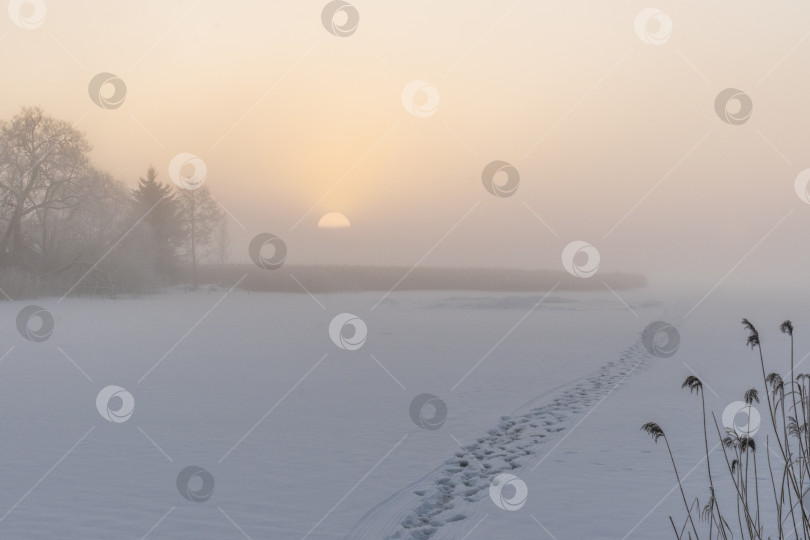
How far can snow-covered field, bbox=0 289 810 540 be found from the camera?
4832 millimetres

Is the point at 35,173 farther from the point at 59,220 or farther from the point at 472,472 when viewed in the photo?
the point at 472,472

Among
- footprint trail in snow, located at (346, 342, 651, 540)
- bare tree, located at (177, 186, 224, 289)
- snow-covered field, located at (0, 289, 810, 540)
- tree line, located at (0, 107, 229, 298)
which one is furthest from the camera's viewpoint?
bare tree, located at (177, 186, 224, 289)

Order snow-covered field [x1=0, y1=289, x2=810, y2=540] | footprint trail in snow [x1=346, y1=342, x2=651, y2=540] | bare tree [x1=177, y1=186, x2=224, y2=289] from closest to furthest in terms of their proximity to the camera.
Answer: footprint trail in snow [x1=346, y1=342, x2=651, y2=540] < snow-covered field [x1=0, y1=289, x2=810, y2=540] < bare tree [x1=177, y1=186, x2=224, y2=289]

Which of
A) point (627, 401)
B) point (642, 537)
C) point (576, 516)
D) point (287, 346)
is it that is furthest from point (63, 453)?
point (287, 346)

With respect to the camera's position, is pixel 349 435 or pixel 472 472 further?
pixel 349 435

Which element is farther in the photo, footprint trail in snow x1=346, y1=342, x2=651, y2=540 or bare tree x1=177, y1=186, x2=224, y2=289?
bare tree x1=177, y1=186, x2=224, y2=289

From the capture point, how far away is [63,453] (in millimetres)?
6457

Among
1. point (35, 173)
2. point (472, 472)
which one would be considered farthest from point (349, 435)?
point (35, 173)

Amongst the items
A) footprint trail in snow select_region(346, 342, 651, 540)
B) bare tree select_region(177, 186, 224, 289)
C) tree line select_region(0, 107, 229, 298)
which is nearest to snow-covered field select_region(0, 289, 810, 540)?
footprint trail in snow select_region(346, 342, 651, 540)

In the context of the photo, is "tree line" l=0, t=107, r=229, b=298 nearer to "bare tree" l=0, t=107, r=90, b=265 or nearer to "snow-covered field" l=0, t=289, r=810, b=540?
"bare tree" l=0, t=107, r=90, b=265

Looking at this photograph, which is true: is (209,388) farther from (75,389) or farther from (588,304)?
(588,304)

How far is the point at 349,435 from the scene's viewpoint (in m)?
7.34

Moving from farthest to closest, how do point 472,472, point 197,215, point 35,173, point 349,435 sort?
point 197,215 < point 35,173 < point 349,435 < point 472,472

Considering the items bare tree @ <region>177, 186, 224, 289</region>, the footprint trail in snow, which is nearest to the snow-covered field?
the footprint trail in snow
